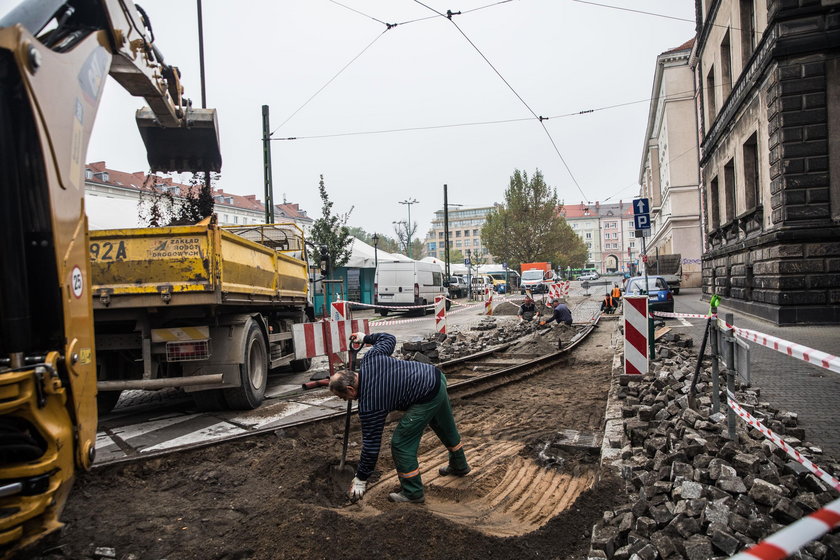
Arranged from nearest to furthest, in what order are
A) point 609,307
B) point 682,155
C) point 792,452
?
point 792,452 < point 609,307 < point 682,155

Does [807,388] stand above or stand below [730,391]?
below

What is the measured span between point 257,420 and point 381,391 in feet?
9.84

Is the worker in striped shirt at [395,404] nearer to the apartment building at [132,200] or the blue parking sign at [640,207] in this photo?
the apartment building at [132,200]

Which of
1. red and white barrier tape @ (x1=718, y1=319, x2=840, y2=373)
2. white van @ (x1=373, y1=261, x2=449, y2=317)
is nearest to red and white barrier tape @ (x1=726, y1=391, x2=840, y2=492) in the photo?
red and white barrier tape @ (x1=718, y1=319, x2=840, y2=373)

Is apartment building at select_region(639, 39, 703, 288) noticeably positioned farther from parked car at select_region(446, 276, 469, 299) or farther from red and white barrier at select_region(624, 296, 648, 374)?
red and white barrier at select_region(624, 296, 648, 374)

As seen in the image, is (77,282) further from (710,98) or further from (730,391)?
(710,98)

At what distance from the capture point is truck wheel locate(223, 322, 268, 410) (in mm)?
6773

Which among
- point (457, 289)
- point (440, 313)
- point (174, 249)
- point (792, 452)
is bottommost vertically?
point (792, 452)

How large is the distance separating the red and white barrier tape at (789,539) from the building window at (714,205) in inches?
821

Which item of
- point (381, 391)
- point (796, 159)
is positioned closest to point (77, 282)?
point (381, 391)

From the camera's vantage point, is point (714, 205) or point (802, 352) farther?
point (714, 205)

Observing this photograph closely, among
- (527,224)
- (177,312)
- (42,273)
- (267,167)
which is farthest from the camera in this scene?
(527,224)

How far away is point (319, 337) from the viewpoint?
28.1 feet

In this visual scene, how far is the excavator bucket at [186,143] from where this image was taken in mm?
6297
